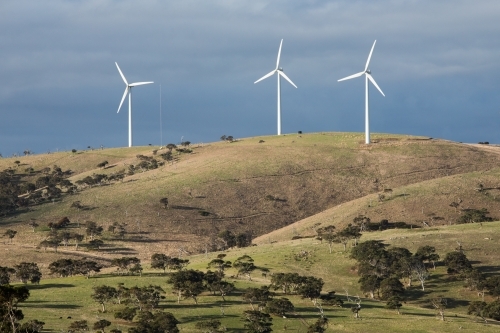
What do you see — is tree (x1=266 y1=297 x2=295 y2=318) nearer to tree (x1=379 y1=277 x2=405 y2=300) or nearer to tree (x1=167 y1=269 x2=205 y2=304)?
tree (x1=167 y1=269 x2=205 y2=304)

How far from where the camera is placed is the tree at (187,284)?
404 feet

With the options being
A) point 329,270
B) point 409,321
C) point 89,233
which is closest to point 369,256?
point 329,270

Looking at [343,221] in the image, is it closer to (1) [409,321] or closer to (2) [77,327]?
(1) [409,321]

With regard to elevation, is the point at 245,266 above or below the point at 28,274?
above

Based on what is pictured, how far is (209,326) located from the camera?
105 metres

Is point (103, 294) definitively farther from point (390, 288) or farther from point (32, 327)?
point (390, 288)

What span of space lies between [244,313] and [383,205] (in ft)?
285

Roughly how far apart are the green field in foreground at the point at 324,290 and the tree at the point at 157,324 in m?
3.33

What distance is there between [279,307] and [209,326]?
521 inches

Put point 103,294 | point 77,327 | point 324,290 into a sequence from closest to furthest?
point 77,327
point 103,294
point 324,290

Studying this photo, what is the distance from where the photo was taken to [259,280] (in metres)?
139

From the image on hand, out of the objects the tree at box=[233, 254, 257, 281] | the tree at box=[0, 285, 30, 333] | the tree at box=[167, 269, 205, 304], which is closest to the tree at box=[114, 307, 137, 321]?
the tree at box=[167, 269, 205, 304]

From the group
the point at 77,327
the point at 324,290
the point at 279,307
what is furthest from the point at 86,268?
the point at 77,327

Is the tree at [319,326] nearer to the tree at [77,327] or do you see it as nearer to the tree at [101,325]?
the tree at [101,325]
